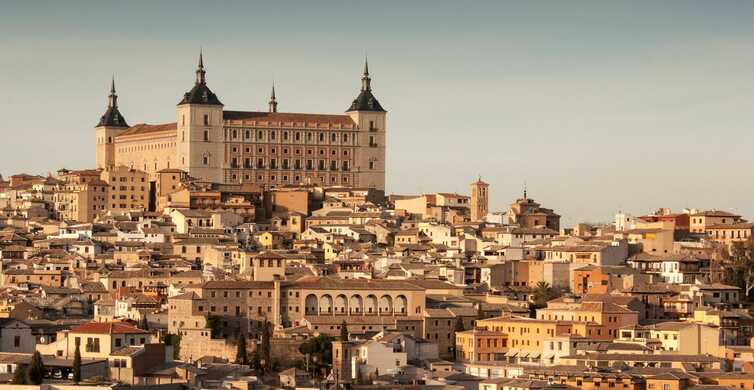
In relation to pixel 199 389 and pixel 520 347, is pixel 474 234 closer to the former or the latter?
pixel 520 347

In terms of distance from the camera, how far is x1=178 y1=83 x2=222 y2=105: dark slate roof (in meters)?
94.5

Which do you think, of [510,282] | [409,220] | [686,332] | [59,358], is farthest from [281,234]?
[59,358]

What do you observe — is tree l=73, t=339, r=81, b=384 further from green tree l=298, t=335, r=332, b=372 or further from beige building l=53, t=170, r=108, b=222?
beige building l=53, t=170, r=108, b=222

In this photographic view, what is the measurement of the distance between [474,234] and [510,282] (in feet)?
32.6

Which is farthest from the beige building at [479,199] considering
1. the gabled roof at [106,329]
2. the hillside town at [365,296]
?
the gabled roof at [106,329]

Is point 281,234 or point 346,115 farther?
point 346,115

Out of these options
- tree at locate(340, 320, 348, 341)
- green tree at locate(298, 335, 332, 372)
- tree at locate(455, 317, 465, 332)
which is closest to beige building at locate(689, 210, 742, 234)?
tree at locate(455, 317, 465, 332)

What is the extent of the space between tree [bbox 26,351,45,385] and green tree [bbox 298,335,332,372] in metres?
13.1

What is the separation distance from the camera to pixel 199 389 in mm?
42594

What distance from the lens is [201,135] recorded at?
3713 inches

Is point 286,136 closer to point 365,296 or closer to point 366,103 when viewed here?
point 366,103

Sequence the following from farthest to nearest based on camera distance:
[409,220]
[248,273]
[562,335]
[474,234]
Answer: [409,220], [474,234], [248,273], [562,335]

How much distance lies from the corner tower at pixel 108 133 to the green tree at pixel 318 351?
4667 centimetres

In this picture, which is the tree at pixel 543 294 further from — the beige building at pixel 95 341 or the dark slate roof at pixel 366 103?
the dark slate roof at pixel 366 103
